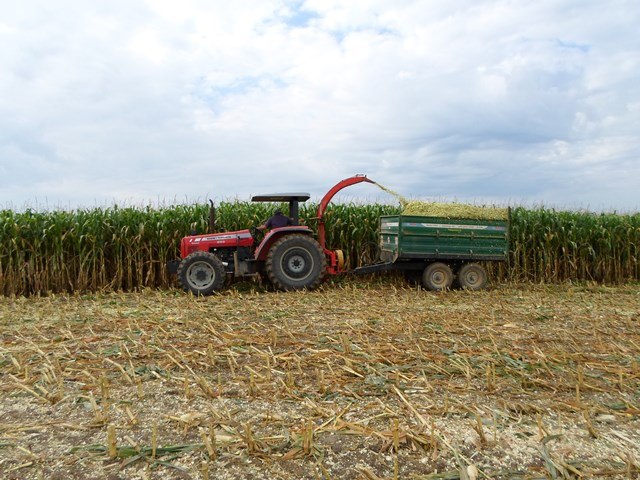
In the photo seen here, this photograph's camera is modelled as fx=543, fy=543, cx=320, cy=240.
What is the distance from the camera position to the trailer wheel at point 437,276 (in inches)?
431

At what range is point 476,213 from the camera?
439 inches

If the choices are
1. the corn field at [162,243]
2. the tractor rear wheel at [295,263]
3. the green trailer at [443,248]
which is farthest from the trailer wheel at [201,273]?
the green trailer at [443,248]

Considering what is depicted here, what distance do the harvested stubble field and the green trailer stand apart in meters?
3.32

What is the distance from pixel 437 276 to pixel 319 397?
7.53 meters

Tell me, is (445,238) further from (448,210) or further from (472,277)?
(472,277)

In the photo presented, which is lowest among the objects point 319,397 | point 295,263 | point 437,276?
point 319,397

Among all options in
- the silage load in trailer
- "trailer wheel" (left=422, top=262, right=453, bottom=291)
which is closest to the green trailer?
"trailer wheel" (left=422, top=262, right=453, bottom=291)

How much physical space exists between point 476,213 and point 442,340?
591cm

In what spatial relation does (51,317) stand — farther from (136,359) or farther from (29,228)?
(29,228)

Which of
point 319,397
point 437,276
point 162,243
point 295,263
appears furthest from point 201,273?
point 319,397

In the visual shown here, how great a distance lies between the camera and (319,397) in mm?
3918

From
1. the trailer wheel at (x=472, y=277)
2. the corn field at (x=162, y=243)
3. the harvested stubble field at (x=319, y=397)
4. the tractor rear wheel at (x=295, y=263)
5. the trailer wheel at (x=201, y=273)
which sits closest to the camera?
the harvested stubble field at (x=319, y=397)

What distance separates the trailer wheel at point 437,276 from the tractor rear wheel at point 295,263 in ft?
7.05

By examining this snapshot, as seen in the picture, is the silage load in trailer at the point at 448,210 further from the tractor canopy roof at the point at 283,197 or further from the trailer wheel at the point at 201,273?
the trailer wheel at the point at 201,273
